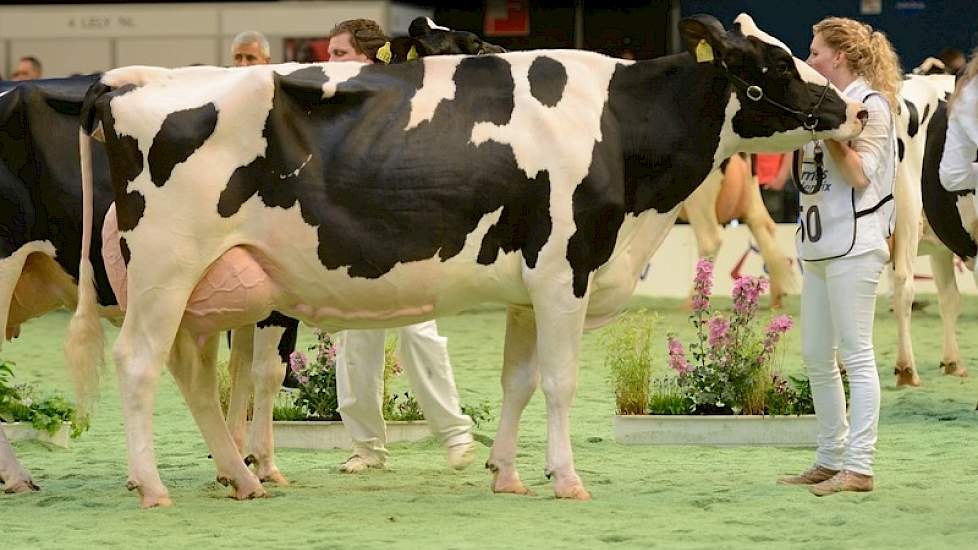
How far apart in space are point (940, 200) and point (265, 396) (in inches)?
222

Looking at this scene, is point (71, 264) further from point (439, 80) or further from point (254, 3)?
point (254, 3)

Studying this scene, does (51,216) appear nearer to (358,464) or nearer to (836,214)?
(358,464)

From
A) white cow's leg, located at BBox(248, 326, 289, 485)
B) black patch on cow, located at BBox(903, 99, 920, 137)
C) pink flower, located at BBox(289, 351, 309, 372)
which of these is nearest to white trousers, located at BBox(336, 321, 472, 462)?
white cow's leg, located at BBox(248, 326, 289, 485)

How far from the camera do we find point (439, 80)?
809 cm

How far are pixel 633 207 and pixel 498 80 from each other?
0.84 meters

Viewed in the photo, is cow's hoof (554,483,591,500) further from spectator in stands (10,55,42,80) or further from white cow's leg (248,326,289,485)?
spectator in stands (10,55,42,80)

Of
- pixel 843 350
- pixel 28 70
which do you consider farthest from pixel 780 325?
pixel 28 70

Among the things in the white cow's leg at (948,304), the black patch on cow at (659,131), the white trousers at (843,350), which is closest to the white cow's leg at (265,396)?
the black patch on cow at (659,131)

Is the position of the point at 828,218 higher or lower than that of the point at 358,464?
higher

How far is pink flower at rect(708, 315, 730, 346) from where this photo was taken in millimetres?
10117

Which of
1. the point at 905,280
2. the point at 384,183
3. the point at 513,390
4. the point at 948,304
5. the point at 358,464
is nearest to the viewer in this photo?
the point at 384,183

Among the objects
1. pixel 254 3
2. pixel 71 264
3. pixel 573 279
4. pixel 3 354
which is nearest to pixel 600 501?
pixel 573 279

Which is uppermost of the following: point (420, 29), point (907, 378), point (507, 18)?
point (507, 18)

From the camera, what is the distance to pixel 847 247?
7891 millimetres
